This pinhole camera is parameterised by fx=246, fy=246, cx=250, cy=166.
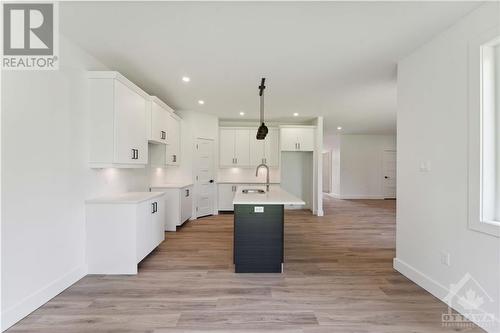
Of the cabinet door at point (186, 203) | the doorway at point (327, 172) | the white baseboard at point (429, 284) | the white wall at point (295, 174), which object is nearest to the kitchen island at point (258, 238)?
the white baseboard at point (429, 284)

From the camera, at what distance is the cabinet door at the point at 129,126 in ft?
10.1

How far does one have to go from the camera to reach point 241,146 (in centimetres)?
685

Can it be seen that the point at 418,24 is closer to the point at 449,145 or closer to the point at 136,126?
the point at 449,145

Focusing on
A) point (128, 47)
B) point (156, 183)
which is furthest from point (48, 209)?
point (156, 183)

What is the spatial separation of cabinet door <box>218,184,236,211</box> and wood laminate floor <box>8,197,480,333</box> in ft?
9.66

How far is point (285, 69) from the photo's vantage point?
3400mm

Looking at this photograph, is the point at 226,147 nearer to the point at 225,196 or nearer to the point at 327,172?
the point at 225,196

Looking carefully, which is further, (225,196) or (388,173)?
(388,173)

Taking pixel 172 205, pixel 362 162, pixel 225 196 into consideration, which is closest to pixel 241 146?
pixel 225 196

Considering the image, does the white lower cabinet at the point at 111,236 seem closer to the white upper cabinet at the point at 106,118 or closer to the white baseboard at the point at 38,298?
the white baseboard at the point at 38,298

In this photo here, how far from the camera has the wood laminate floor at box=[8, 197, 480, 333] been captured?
2.04 metres

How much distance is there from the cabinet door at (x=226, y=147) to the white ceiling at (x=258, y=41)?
2.36 meters

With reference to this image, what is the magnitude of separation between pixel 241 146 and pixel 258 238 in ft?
13.4

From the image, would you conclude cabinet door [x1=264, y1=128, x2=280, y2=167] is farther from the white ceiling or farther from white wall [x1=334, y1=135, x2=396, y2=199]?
white wall [x1=334, y1=135, x2=396, y2=199]
